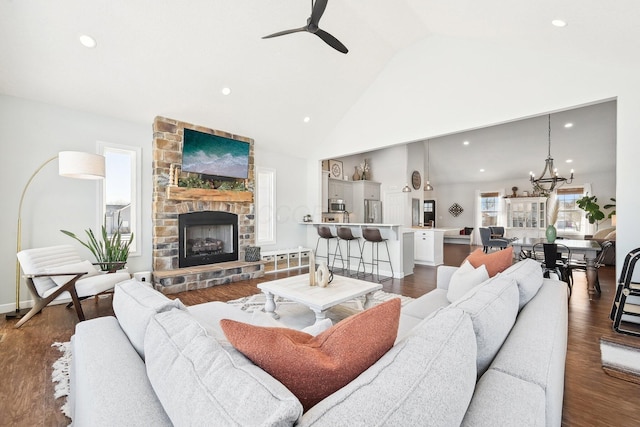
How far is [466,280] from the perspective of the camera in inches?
88.7

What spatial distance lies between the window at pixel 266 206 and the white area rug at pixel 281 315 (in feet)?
7.91

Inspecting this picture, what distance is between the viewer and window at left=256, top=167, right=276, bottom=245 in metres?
6.43

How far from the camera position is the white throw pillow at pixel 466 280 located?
7.20 feet

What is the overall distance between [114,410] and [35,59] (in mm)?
4421

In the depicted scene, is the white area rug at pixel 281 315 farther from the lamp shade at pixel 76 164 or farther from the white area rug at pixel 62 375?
the lamp shade at pixel 76 164

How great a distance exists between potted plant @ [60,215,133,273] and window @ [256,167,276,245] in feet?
8.50

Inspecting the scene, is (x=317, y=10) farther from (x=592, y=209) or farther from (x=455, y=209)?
(x=455, y=209)

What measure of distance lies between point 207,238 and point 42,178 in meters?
2.43

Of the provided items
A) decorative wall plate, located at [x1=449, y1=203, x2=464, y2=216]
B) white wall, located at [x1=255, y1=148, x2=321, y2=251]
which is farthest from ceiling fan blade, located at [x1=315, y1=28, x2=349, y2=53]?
decorative wall plate, located at [x1=449, y1=203, x2=464, y2=216]

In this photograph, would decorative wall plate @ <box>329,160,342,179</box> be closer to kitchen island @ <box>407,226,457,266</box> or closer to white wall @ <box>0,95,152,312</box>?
kitchen island @ <box>407,226,457,266</box>

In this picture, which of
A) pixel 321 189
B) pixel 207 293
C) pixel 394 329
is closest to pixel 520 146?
pixel 321 189

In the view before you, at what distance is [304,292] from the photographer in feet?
9.68

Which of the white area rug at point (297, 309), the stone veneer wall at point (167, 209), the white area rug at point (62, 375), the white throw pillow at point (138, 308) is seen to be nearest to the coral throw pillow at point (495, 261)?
the white area rug at point (297, 309)

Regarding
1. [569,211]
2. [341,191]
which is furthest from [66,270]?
[569,211]
